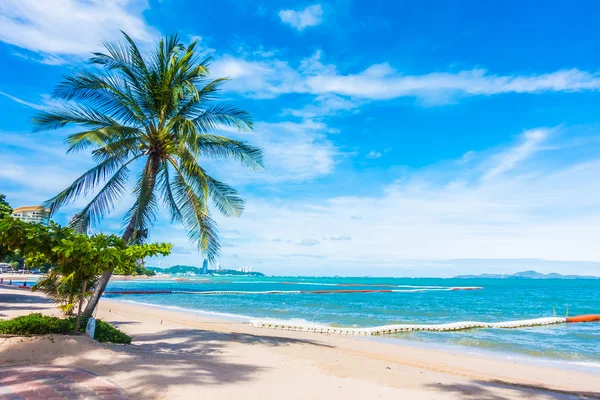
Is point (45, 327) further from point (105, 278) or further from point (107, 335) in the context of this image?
point (105, 278)

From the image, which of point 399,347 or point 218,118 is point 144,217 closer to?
point 218,118

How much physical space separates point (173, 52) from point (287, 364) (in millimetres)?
8689

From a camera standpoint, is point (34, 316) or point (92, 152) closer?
point (34, 316)

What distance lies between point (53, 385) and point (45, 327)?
3.60 m

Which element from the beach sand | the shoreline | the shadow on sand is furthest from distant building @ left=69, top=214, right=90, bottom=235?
the shoreline

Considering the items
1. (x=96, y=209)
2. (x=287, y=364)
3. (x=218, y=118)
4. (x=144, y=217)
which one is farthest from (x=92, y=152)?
(x=287, y=364)

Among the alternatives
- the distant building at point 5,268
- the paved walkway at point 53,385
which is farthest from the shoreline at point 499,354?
the distant building at point 5,268

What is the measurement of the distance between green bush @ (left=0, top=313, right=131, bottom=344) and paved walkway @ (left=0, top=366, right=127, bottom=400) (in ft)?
7.30

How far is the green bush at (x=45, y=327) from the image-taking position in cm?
807

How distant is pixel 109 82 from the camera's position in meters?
10.4

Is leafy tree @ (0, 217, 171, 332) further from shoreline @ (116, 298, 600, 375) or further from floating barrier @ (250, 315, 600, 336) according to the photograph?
floating barrier @ (250, 315, 600, 336)

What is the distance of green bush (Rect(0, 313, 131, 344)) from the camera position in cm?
807

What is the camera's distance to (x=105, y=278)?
982 centimetres

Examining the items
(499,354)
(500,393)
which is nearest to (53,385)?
(500,393)
